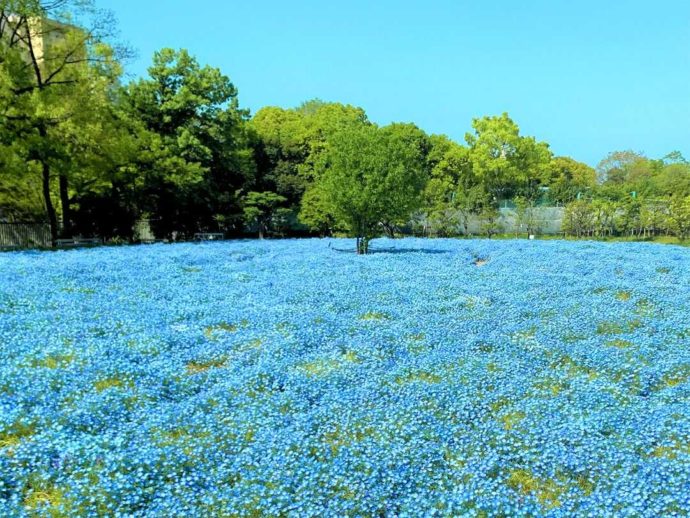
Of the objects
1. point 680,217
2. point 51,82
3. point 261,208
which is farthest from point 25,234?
point 680,217

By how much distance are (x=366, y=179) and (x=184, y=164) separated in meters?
16.8

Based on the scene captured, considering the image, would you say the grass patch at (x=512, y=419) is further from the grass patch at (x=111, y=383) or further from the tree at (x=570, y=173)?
the tree at (x=570, y=173)

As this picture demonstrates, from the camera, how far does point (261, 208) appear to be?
4369cm

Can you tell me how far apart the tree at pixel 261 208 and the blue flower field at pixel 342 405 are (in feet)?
96.0

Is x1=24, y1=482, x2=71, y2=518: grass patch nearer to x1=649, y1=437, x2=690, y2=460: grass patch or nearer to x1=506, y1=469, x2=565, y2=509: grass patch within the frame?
x1=506, y1=469, x2=565, y2=509: grass patch

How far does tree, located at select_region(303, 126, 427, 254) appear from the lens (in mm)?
21906

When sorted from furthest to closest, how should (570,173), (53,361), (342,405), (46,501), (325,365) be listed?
(570,173), (325,365), (53,361), (342,405), (46,501)

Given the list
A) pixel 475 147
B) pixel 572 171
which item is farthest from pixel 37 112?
pixel 572 171

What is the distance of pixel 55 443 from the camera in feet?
15.6

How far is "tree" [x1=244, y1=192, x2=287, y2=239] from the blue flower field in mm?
29272

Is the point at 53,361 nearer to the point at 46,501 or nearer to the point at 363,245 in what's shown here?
the point at 46,501

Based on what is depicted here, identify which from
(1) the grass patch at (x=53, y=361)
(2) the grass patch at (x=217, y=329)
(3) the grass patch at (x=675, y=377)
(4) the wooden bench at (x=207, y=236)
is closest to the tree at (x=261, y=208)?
(4) the wooden bench at (x=207, y=236)

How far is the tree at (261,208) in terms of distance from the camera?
40.8 meters

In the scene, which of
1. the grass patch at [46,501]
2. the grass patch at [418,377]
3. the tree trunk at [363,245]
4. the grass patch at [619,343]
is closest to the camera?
the grass patch at [46,501]
